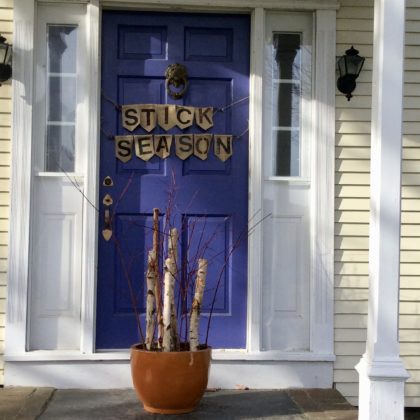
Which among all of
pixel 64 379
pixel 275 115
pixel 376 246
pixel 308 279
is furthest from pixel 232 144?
pixel 64 379

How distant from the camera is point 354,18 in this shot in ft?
15.8

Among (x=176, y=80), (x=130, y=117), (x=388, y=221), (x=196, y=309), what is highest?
(x=176, y=80)

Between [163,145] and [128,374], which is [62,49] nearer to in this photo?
[163,145]

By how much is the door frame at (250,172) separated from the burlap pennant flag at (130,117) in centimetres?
16

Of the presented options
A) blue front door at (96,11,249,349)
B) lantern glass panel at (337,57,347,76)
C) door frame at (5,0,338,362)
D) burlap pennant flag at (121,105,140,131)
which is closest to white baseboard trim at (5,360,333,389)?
door frame at (5,0,338,362)

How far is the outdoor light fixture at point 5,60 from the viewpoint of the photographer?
15.0ft

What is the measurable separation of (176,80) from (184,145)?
0.40 metres

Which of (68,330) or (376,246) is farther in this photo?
(68,330)

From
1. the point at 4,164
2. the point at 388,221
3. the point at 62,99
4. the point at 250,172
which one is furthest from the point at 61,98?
the point at 388,221

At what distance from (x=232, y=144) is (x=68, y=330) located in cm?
149

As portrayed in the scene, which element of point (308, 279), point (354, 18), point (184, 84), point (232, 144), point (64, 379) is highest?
point (354, 18)

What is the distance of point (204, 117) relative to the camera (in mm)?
4793

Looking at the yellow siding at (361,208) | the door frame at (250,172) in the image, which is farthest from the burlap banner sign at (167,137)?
the yellow siding at (361,208)

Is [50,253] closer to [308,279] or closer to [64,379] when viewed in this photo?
[64,379]
